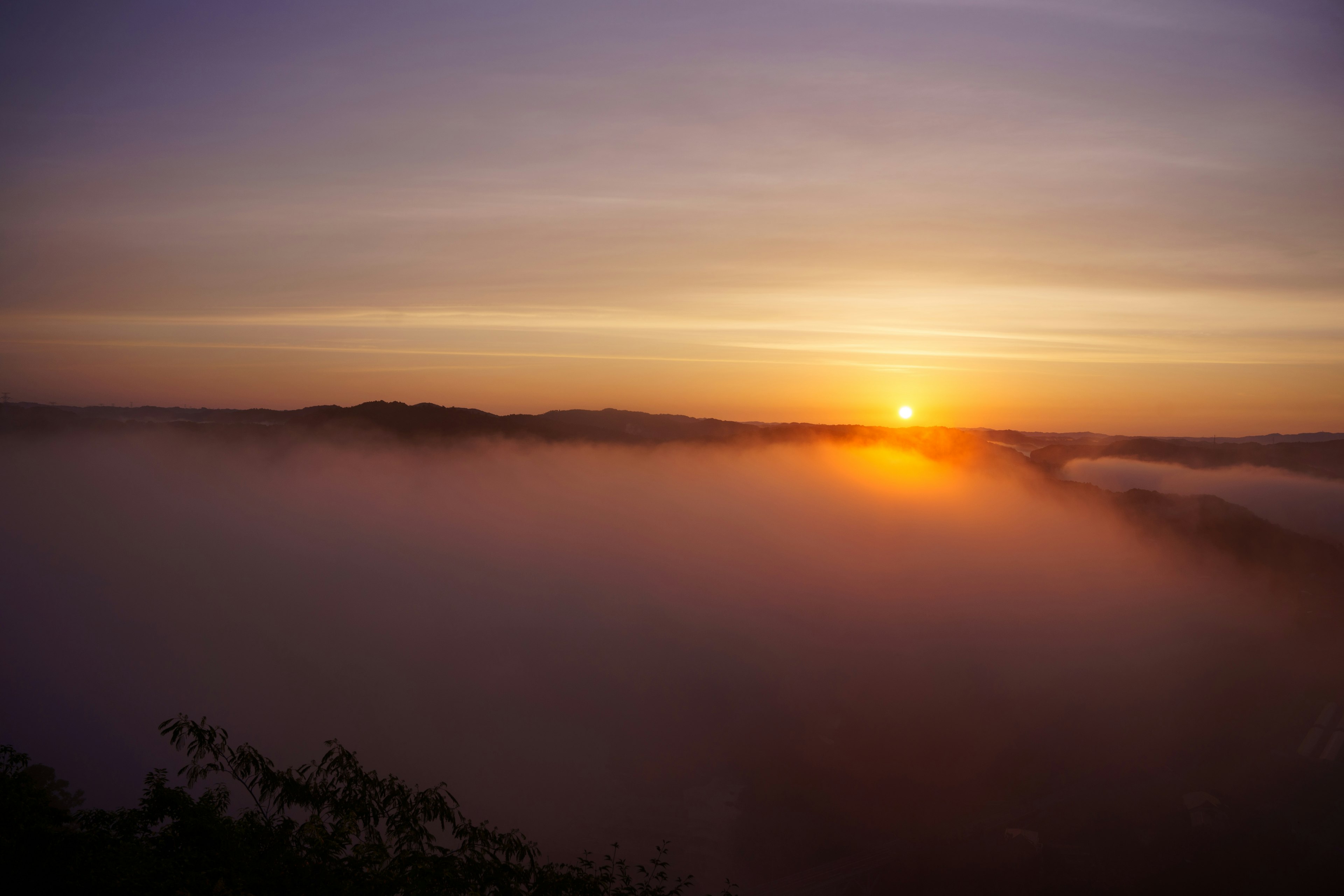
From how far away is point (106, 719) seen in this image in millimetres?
127000

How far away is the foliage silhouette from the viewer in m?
11.8

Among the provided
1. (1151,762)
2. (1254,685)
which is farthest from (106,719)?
(1254,685)

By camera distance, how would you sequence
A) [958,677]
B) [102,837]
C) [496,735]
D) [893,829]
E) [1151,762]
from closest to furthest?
[102,837], [893,829], [1151,762], [496,735], [958,677]

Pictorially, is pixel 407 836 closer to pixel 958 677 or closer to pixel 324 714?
pixel 958 677

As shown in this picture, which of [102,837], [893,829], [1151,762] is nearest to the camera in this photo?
[102,837]

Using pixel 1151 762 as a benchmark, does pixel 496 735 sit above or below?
below

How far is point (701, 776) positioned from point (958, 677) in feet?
162

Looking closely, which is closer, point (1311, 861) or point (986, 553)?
point (1311, 861)

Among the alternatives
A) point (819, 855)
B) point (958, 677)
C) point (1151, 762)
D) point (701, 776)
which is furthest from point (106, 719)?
point (1151, 762)

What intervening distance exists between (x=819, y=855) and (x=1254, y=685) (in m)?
71.7

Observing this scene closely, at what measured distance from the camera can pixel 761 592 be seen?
182250mm

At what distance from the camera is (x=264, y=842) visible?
1488 cm

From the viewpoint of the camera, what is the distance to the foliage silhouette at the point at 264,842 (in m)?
11.8

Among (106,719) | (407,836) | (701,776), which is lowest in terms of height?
(106,719)
